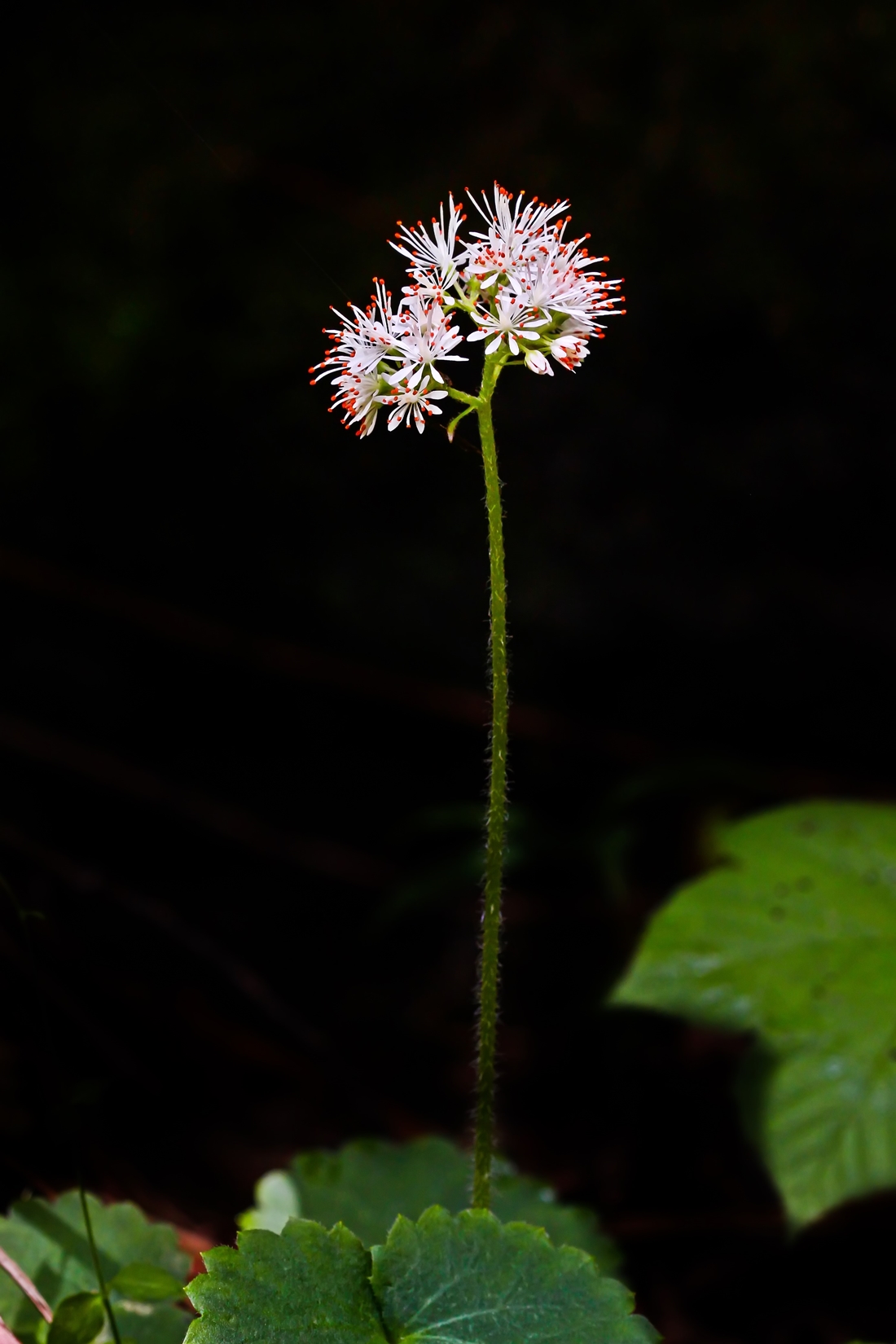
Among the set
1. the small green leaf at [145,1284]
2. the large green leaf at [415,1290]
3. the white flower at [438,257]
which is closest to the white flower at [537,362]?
the white flower at [438,257]

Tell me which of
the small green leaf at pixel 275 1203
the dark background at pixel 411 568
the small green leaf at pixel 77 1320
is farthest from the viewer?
the dark background at pixel 411 568

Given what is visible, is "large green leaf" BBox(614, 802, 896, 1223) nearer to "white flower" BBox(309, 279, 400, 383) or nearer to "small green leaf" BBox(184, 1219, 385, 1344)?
"small green leaf" BBox(184, 1219, 385, 1344)

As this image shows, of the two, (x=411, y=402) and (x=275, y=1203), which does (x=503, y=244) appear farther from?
(x=275, y=1203)

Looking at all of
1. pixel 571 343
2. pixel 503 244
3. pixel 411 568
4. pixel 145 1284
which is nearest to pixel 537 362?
pixel 571 343

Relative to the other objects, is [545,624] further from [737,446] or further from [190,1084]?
[190,1084]

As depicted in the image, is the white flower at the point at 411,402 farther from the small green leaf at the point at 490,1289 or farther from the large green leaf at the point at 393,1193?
the large green leaf at the point at 393,1193

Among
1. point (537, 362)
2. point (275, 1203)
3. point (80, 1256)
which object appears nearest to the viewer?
point (537, 362)

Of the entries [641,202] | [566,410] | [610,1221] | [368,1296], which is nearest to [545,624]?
[566,410]
